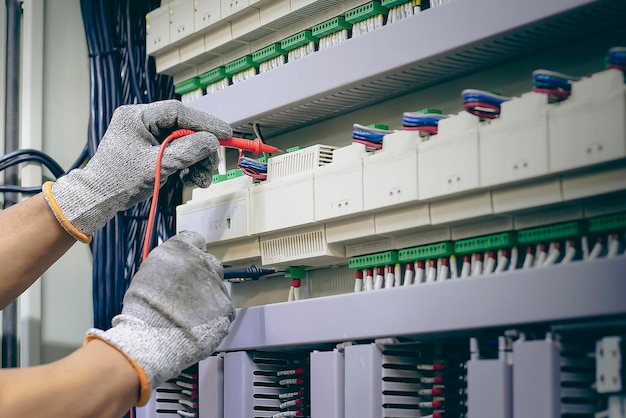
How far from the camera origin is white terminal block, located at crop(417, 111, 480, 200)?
118 centimetres

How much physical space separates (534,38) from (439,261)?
354 millimetres

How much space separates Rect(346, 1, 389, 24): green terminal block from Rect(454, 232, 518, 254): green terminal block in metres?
0.43

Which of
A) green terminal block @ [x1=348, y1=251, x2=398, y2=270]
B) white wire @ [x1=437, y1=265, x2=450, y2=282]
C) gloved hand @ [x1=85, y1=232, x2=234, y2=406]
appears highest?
green terminal block @ [x1=348, y1=251, x2=398, y2=270]

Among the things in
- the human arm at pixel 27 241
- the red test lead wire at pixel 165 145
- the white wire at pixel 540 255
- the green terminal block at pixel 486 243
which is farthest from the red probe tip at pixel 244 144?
the white wire at pixel 540 255

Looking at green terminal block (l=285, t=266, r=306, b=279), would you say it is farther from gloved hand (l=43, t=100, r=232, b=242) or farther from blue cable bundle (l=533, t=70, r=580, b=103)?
blue cable bundle (l=533, t=70, r=580, b=103)

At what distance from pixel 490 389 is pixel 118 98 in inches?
46.3

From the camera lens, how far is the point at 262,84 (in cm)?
157

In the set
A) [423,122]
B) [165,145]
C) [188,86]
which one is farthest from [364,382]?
[188,86]

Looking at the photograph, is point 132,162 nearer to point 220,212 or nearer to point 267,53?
point 220,212

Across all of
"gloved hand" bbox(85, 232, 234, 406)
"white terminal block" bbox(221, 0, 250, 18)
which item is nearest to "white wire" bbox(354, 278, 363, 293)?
"gloved hand" bbox(85, 232, 234, 406)

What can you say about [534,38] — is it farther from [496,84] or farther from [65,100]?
[65,100]

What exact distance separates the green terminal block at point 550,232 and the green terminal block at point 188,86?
88cm

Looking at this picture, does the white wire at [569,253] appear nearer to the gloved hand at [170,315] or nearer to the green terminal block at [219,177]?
the gloved hand at [170,315]

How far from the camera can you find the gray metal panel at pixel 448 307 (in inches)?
39.8
